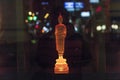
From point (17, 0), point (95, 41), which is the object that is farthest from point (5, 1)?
point (95, 41)

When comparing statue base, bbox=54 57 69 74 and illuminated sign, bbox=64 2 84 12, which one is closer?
illuminated sign, bbox=64 2 84 12

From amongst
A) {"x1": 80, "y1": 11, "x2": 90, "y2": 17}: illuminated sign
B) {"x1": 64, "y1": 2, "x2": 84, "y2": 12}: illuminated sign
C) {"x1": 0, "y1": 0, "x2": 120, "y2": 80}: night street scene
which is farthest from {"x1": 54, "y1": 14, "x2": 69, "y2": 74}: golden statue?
{"x1": 80, "y1": 11, "x2": 90, "y2": 17}: illuminated sign

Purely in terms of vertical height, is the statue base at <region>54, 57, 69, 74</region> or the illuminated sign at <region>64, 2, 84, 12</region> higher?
the illuminated sign at <region>64, 2, 84, 12</region>

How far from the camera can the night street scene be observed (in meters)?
30.8

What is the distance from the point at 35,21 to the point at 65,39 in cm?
77

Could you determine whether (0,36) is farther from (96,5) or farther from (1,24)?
(96,5)

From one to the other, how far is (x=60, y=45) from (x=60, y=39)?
0.13 metres

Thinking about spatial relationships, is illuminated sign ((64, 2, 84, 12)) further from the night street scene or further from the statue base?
the statue base

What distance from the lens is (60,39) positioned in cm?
3086

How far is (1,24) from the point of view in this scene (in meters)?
30.8

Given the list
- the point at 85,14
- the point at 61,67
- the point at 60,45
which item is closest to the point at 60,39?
the point at 60,45

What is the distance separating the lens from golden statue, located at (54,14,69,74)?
101 feet

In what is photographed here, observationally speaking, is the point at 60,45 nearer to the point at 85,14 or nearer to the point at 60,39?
the point at 60,39

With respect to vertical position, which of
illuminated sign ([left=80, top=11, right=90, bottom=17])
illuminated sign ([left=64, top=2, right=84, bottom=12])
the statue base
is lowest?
the statue base
